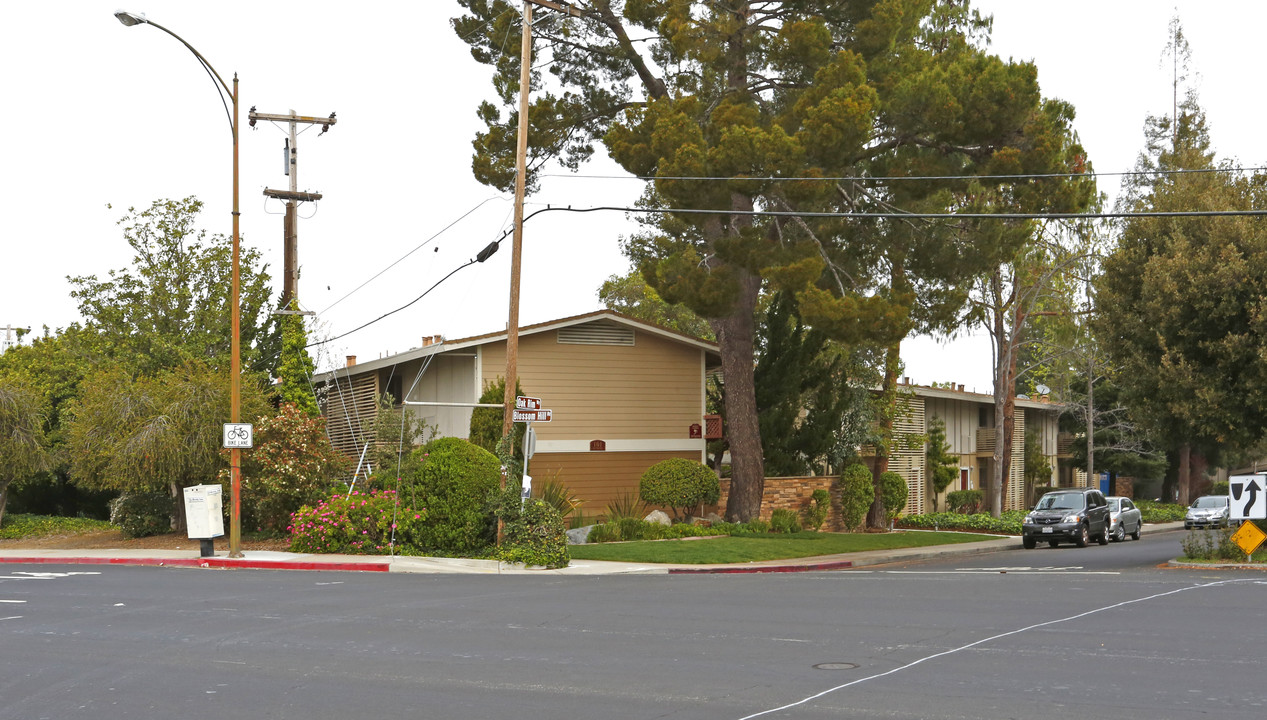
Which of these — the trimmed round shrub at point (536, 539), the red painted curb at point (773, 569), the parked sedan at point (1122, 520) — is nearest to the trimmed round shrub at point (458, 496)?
the trimmed round shrub at point (536, 539)

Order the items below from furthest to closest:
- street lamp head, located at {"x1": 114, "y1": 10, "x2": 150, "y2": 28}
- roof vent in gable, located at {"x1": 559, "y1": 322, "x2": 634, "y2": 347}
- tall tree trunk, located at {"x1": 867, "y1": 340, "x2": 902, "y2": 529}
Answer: tall tree trunk, located at {"x1": 867, "y1": 340, "x2": 902, "y2": 529} → roof vent in gable, located at {"x1": 559, "y1": 322, "x2": 634, "y2": 347} → street lamp head, located at {"x1": 114, "y1": 10, "x2": 150, "y2": 28}

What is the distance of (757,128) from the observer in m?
26.3

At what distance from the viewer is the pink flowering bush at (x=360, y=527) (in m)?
25.2

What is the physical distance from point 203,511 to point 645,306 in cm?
3942

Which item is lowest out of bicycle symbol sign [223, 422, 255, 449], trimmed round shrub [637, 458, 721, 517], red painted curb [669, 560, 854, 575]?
red painted curb [669, 560, 854, 575]

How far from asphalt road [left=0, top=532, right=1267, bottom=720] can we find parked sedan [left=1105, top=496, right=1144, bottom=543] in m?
18.6

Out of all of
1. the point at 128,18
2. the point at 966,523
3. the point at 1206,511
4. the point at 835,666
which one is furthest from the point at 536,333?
the point at 1206,511

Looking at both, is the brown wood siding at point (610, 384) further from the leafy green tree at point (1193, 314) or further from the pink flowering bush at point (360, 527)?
the leafy green tree at point (1193, 314)

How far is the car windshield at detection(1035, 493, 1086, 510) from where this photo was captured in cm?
3488

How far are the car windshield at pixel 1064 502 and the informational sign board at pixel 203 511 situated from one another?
23080 mm

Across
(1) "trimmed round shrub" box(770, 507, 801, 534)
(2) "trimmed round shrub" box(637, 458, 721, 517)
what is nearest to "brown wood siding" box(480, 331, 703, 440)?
(2) "trimmed round shrub" box(637, 458, 721, 517)

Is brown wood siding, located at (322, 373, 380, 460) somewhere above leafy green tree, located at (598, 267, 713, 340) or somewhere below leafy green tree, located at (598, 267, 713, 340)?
below

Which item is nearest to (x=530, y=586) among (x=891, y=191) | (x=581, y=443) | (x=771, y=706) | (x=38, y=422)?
(x=771, y=706)

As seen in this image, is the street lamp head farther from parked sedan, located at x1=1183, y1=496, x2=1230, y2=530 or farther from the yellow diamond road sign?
parked sedan, located at x1=1183, y1=496, x2=1230, y2=530
